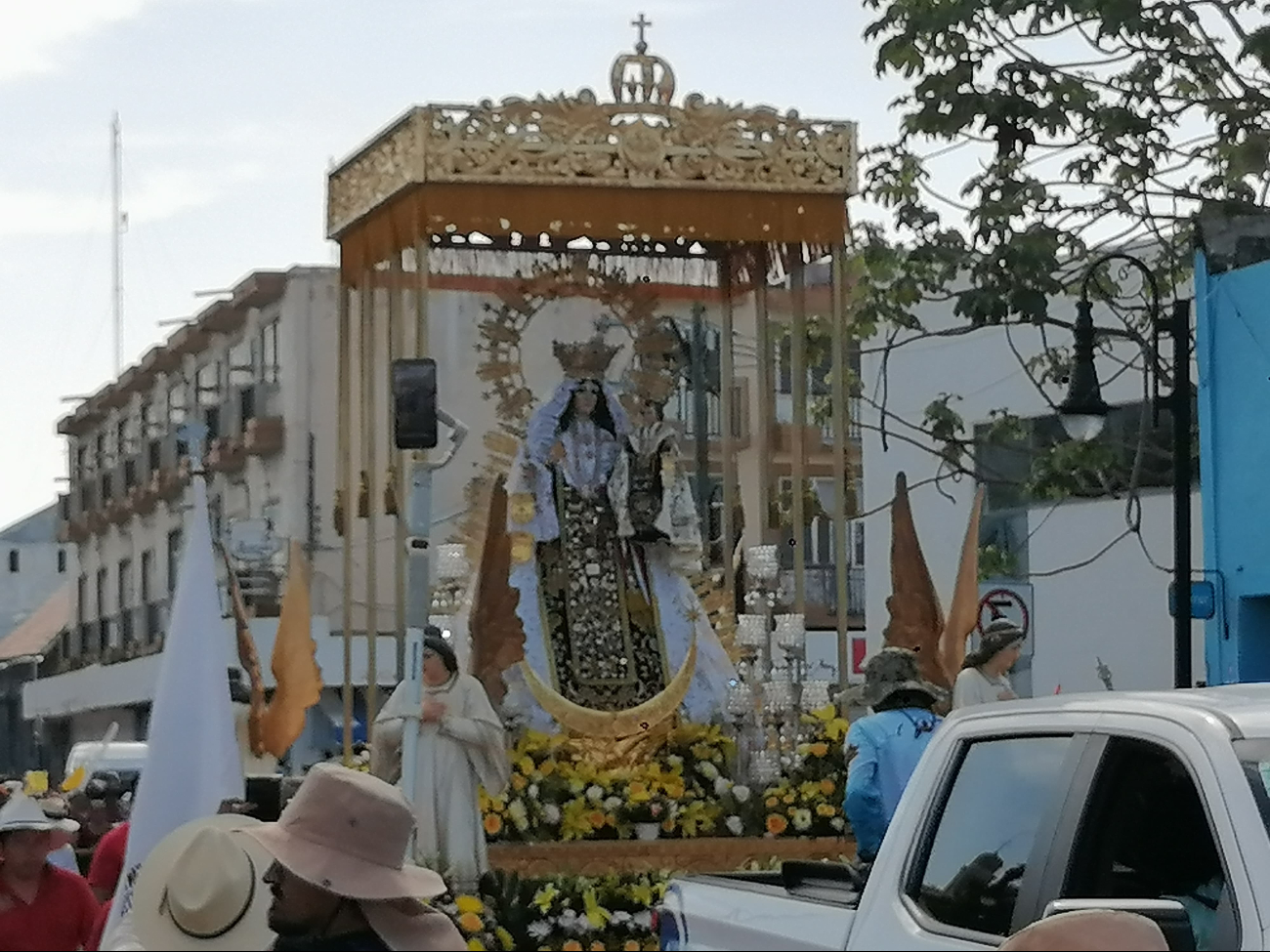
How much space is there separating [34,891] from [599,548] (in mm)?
9453

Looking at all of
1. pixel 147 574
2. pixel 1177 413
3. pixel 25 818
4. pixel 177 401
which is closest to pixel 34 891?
pixel 25 818

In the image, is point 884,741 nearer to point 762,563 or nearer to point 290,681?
point 290,681

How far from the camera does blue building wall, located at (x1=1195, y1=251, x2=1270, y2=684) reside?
1962 cm

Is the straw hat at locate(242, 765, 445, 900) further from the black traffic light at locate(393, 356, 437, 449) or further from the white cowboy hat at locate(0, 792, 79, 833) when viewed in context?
the black traffic light at locate(393, 356, 437, 449)

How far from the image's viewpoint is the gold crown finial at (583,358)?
689 inches

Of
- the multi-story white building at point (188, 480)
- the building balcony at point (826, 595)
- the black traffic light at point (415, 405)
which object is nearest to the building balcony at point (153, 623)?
the multi-story white building at point (188, 480)

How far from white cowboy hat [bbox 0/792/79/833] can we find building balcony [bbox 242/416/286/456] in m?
38.1

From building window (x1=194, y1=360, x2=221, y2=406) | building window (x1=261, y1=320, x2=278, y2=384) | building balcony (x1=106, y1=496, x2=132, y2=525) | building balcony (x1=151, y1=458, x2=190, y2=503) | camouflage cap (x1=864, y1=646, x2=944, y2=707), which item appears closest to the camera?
camouflage cap (x1=864, y1=646, x2=944, y2=707)

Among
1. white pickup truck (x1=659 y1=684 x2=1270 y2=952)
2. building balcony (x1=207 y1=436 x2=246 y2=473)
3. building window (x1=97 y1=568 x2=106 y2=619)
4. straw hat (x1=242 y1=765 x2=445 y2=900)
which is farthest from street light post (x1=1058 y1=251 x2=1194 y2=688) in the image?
building window (x1=97 y1=568 x2=106 y2=619)

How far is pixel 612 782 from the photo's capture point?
15.4 m

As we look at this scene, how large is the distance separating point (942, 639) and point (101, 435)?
161 ft

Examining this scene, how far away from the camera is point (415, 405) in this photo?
1081 centimetres

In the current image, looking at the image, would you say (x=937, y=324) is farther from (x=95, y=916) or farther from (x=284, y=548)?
(x=95, y=916)

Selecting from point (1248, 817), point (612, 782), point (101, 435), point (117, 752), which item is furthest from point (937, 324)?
point (101, 435)
